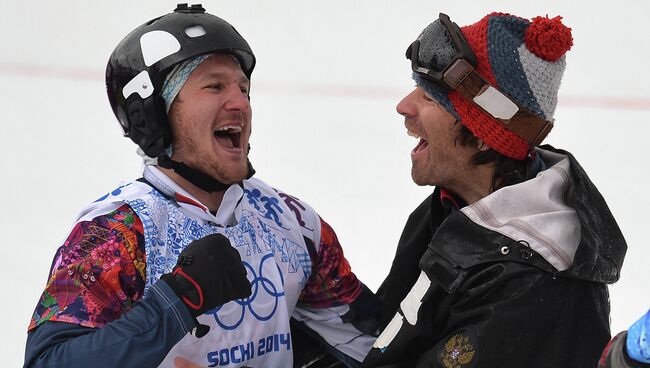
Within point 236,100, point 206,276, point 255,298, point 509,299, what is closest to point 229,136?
point 236,100

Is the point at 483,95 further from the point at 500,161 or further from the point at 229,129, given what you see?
the point at 229,129

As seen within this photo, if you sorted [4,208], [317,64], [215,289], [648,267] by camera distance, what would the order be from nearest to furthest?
[215,289] → [648,267] → [4,208] → [317,64]

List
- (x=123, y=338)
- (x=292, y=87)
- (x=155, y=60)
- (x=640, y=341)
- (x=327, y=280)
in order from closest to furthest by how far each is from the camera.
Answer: (x=640, y=341) < (x=123, y=338) < (x=155, y=60) < (x=327, y=280) < (x=292, y=87)

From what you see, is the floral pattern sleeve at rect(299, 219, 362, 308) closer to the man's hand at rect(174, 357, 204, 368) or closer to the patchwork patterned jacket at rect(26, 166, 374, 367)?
the patchwork patterned jacket at rect(26, 166, 374, 367)

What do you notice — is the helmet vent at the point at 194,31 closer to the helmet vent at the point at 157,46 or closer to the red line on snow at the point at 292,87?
the helmet vent at the point at 157,46

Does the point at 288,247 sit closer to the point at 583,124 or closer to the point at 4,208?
the point at 4,208

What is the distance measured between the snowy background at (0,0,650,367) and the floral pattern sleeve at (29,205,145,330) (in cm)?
126

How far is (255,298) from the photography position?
95.3 inches

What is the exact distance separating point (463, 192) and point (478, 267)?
1.05 ft

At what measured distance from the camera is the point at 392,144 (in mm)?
4629

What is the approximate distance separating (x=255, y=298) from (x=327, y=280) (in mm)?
329

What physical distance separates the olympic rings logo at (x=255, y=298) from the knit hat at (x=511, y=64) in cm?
63

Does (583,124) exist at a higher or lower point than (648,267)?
higher

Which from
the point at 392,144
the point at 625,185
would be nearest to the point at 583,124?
the point at 625,185
